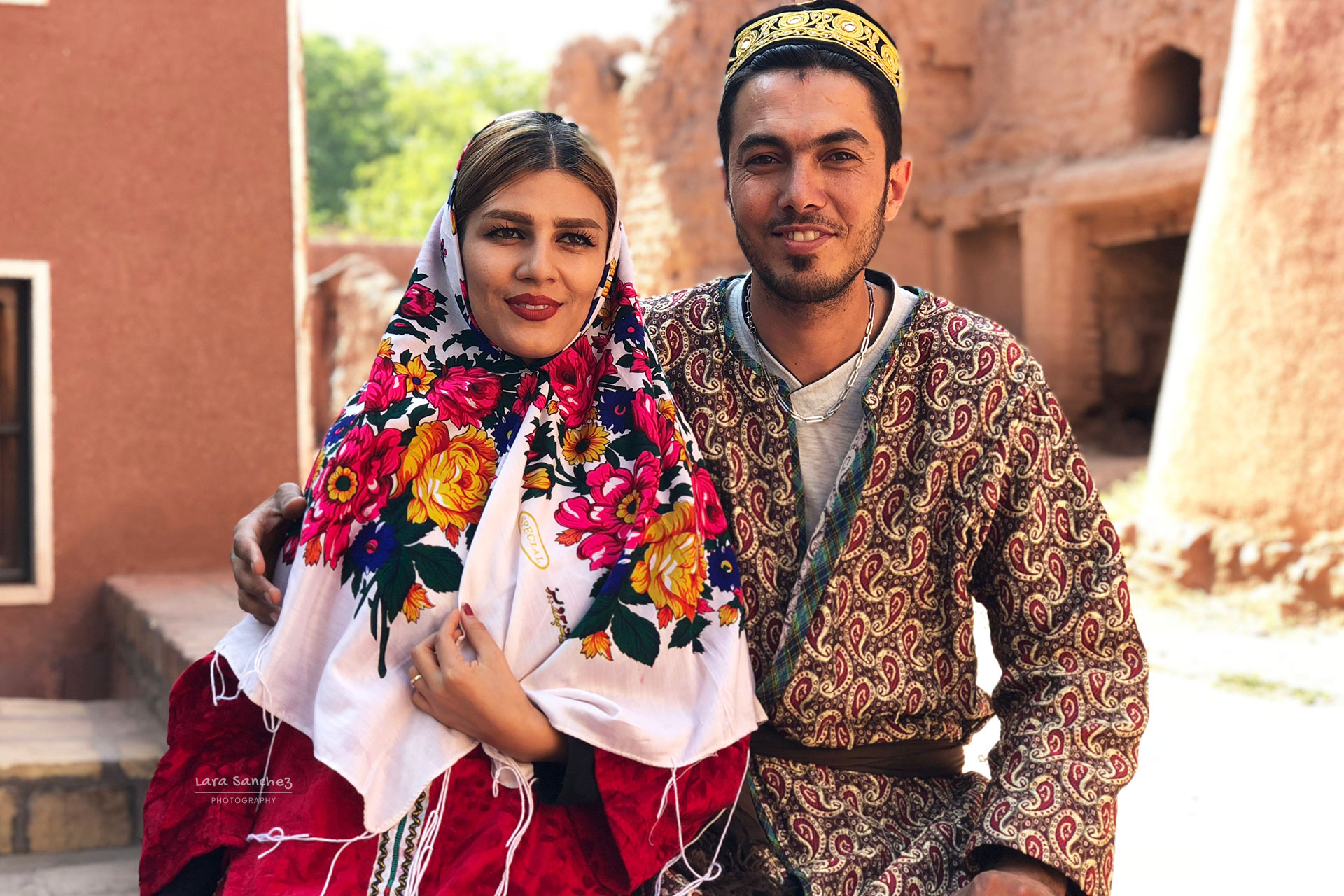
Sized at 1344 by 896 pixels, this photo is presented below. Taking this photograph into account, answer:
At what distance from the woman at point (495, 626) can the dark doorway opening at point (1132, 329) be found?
9.66m

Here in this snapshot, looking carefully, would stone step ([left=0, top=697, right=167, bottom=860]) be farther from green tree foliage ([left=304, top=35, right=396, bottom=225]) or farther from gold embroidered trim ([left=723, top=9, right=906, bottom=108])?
green tree foliage ([left=304, top=35, right=396, bottom=225])

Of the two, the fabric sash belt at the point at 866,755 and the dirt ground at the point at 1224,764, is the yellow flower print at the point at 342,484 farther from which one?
the dirt ground at the point at 1224,764

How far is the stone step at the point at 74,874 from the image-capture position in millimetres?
3178

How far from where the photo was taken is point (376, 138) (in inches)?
1361

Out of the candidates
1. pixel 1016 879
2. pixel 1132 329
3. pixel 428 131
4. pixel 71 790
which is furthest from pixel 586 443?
pixel 428 131

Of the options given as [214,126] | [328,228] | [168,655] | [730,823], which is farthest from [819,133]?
[328,228]

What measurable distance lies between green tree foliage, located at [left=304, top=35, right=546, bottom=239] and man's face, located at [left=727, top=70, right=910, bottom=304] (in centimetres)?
2869

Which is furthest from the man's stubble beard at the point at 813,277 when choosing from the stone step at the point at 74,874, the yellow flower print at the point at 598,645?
the stone step at the point at 74,874

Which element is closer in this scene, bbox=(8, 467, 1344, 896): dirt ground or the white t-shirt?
the white t-shirt

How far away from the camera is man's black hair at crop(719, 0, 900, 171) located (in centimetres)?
211

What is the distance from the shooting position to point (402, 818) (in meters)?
1.80

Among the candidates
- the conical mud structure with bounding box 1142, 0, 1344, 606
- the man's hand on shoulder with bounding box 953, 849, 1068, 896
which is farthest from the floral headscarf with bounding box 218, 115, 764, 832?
the conical mud structure with bounding box 1142, 0, 1344, 606

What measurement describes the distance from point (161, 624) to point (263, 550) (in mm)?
2048

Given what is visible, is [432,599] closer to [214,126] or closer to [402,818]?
[402,818]
